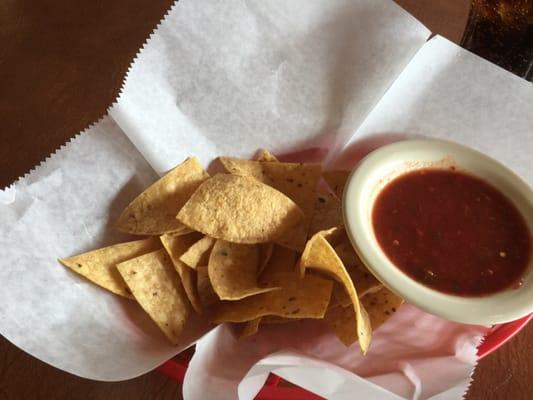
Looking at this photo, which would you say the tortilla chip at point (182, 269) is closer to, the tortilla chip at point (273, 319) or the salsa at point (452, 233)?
the tortilla chip at point (273, 319)

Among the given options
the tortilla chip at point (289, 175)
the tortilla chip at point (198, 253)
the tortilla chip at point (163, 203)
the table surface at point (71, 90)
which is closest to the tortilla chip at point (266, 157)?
the tortilla chip at point (289, 175)

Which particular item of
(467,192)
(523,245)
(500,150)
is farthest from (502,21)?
(523,245)

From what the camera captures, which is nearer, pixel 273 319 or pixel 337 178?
pixel 273 319

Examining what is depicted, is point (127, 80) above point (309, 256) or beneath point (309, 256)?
above

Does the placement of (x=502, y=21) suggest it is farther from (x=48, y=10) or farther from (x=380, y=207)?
(x=48, y=10)

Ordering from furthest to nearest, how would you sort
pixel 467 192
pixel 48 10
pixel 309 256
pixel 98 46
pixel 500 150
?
1. pixel 48 10
2. pixel 98 46
3. pixel 500 150
4. pixel 467 192
5. pixel 309 256

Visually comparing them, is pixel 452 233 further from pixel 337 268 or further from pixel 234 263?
pixel 234 263

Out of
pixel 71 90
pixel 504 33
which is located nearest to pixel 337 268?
pixel 504 33
